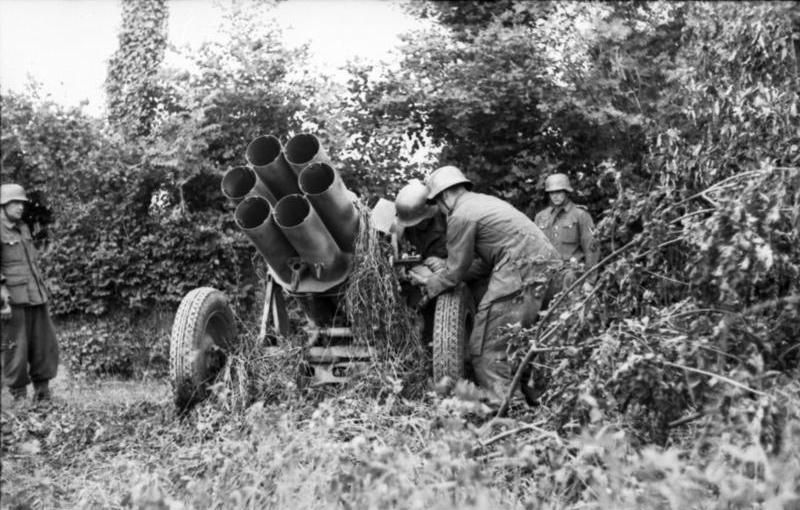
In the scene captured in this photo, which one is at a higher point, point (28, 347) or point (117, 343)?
point (28, 347)

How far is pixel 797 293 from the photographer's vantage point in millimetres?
4301

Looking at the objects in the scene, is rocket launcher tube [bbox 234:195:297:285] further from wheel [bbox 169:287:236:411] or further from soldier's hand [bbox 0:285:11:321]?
soldier's hand [bbox 0:285:11:321]

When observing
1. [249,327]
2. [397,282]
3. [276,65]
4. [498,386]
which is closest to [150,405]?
Answer: [249,327]

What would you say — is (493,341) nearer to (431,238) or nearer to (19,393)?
(431,238)

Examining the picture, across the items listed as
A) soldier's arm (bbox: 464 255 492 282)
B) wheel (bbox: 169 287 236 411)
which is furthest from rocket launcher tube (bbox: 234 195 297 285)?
soldier's arm (bbox: 464 255 492 282)

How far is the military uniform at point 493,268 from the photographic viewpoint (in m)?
6.09

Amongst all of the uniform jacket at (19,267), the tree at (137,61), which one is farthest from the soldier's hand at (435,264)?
the tree at (137,61)

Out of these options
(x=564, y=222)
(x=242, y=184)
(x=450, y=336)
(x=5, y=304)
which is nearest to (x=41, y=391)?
(x=5, y=304)

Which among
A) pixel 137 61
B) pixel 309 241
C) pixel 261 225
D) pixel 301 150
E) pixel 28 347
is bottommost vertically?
pixel 28 347

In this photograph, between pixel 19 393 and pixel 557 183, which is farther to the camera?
pixel 557 183

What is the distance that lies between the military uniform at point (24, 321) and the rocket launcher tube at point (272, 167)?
2.88m

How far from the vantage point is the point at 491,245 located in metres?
6.33

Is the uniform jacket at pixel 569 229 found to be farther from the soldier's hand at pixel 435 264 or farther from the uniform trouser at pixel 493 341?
the uniform trouser at pixel 493 341

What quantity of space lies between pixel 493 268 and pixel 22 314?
3.99 meters
